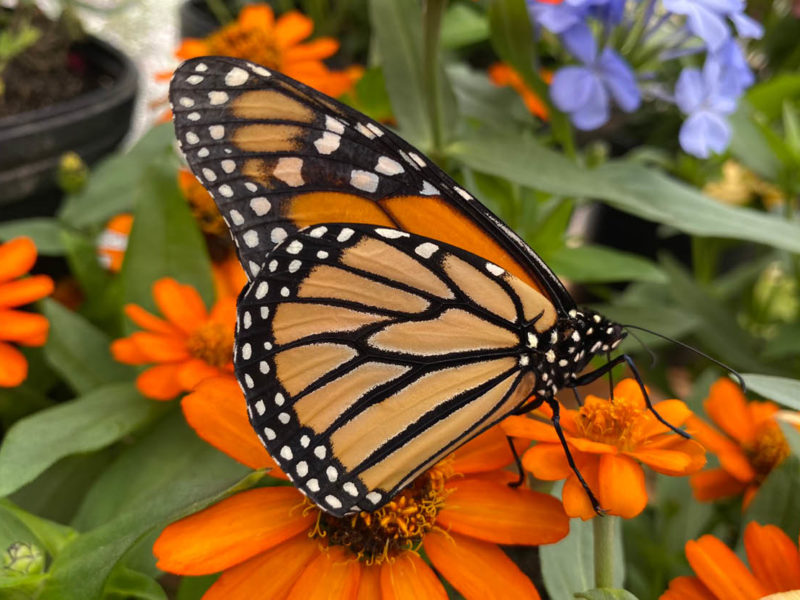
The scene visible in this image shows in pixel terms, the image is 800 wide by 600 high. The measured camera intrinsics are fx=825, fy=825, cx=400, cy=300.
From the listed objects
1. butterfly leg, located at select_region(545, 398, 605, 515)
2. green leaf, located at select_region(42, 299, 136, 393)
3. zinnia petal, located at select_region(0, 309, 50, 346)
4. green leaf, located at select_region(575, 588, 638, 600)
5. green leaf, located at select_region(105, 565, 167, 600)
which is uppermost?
butterfly leg, located at select_region(545, 398, 605, 515)

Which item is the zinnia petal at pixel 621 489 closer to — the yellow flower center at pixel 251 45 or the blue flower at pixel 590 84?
the blue flower at pixel 590 84

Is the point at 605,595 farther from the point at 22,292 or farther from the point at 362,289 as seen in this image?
the point at 22,292

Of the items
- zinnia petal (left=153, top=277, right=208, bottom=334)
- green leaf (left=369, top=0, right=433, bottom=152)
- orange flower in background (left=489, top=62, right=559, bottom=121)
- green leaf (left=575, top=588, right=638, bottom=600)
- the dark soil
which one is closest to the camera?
green leaf (left=575, top=588, right=638, bottom=600)

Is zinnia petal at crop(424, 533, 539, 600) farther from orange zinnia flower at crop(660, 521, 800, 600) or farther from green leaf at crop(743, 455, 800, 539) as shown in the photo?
green leaf at crop(743, 455, 800, 539)

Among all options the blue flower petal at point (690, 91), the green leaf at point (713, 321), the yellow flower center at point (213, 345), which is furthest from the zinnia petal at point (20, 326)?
the green leaf at point (713, 321)

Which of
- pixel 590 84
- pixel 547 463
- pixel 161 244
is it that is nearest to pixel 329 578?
pixel 547 463

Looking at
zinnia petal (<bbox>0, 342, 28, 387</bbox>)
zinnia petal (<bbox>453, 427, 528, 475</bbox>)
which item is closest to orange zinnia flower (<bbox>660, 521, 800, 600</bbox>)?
zinnia petal (<bbox>453, 427, 528, 475</bbox>)
